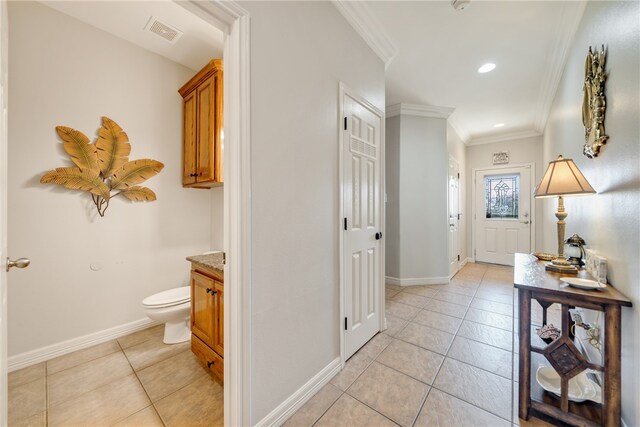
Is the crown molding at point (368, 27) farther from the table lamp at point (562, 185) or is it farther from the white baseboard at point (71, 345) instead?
the white baseboard at point (71, 345)

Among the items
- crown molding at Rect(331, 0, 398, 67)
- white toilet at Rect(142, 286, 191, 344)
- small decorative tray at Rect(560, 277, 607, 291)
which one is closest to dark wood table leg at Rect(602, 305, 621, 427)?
small decorative tray at Rect(560, 277, 607, 291)

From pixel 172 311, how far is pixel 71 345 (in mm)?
874

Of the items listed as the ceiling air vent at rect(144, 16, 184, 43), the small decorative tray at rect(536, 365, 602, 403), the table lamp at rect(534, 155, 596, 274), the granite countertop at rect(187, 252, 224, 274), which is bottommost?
the small decorative tray at rect(536, 365, 602, 403)

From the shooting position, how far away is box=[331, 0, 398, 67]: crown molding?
1.84 meters

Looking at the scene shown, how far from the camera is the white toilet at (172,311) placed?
198cm

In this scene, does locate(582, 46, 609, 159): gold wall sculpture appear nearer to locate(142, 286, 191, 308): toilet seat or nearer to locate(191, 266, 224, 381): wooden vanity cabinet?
locate(191, 266, 224, 381): wooden vanity cabinet

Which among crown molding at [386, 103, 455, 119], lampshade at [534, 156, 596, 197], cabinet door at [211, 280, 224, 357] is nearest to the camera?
lampshade at [534, 156, 596, 197]

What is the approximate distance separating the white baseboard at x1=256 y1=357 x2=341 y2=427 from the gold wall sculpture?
2195mm

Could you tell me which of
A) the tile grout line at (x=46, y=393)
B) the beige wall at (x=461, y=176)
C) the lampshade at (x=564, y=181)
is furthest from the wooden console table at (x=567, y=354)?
the beige wall at (x=461, y=176)

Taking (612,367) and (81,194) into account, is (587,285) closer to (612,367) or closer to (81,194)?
(612,367)

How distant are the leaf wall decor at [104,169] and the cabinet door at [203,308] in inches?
45.5

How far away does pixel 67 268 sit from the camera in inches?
80.1

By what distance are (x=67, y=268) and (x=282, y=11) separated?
101 inches

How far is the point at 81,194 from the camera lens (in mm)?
2090
